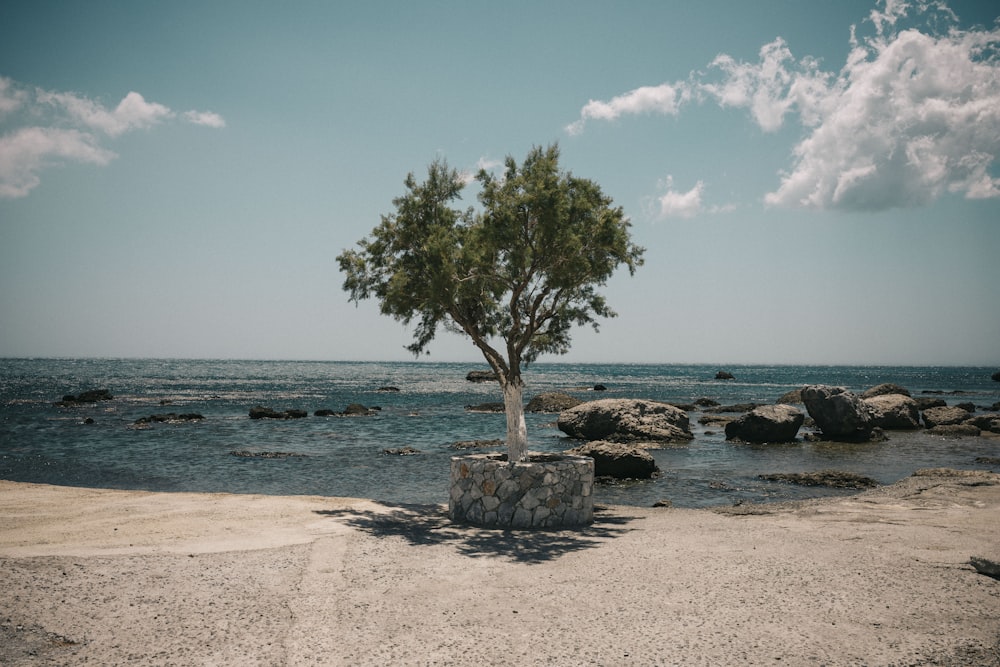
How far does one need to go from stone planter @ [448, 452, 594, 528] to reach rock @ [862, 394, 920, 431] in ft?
107

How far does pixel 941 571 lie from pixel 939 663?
367 cm

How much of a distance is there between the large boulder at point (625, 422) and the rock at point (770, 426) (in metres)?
2.90

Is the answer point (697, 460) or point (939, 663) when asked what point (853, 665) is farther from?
point (697, 460)

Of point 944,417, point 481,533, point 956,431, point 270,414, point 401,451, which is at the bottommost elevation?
point 270,414

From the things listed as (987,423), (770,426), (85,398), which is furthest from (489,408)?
(85,398)

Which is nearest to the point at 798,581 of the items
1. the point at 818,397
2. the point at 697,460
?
the point at 697,460

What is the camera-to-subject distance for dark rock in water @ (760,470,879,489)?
20.5 meters

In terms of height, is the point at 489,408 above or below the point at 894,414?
below

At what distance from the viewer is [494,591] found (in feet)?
28.8

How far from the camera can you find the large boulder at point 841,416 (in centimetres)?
3338

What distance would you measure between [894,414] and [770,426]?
39.8ft

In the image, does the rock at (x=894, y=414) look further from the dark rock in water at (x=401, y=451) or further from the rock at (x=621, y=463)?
the dark rock in water at (x=401, y=451)

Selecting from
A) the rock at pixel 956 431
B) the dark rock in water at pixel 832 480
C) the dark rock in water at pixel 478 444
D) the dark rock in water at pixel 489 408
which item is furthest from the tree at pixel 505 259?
the dark rock in water at pixel 489 408

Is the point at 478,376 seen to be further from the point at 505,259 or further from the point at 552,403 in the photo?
the point at 505,259
